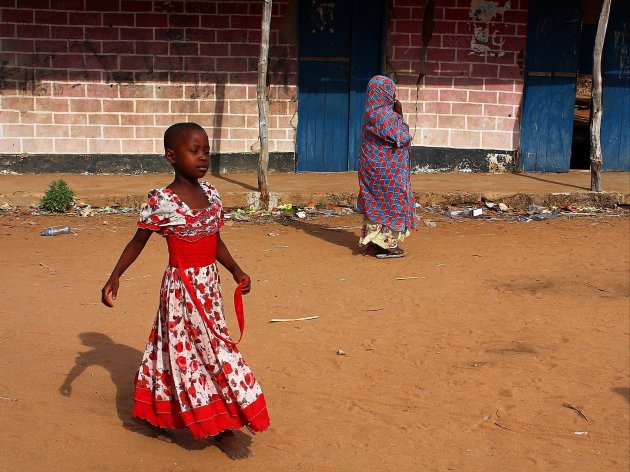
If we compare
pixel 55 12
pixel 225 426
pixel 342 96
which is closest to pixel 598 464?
pixel 225 426

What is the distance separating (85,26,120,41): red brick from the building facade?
0.01 metres

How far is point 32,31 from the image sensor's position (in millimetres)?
10586

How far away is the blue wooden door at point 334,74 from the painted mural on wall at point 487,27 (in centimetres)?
123

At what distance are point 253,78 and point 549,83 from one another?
3943 mm

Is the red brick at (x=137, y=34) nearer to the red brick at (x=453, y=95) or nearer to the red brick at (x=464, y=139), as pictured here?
the red brick at (x=453, y=95)

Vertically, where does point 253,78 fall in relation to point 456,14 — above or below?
below

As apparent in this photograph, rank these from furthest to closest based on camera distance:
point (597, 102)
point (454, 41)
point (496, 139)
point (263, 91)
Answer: point (496, 139), point (454, 41), point (597, 102), point (263, 91)

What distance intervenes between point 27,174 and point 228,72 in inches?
110

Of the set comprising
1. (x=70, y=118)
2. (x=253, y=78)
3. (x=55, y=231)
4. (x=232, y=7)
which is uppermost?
(x=232, y=7)

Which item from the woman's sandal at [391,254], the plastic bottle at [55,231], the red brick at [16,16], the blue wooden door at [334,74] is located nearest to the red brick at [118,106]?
the red brick at [16,16]

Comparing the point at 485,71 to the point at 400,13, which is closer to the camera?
the point at 400,13

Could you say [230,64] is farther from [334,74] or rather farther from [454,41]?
[454,41]

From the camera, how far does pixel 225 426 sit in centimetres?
399

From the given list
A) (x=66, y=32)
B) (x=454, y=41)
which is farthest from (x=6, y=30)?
(x=454, y=41)
